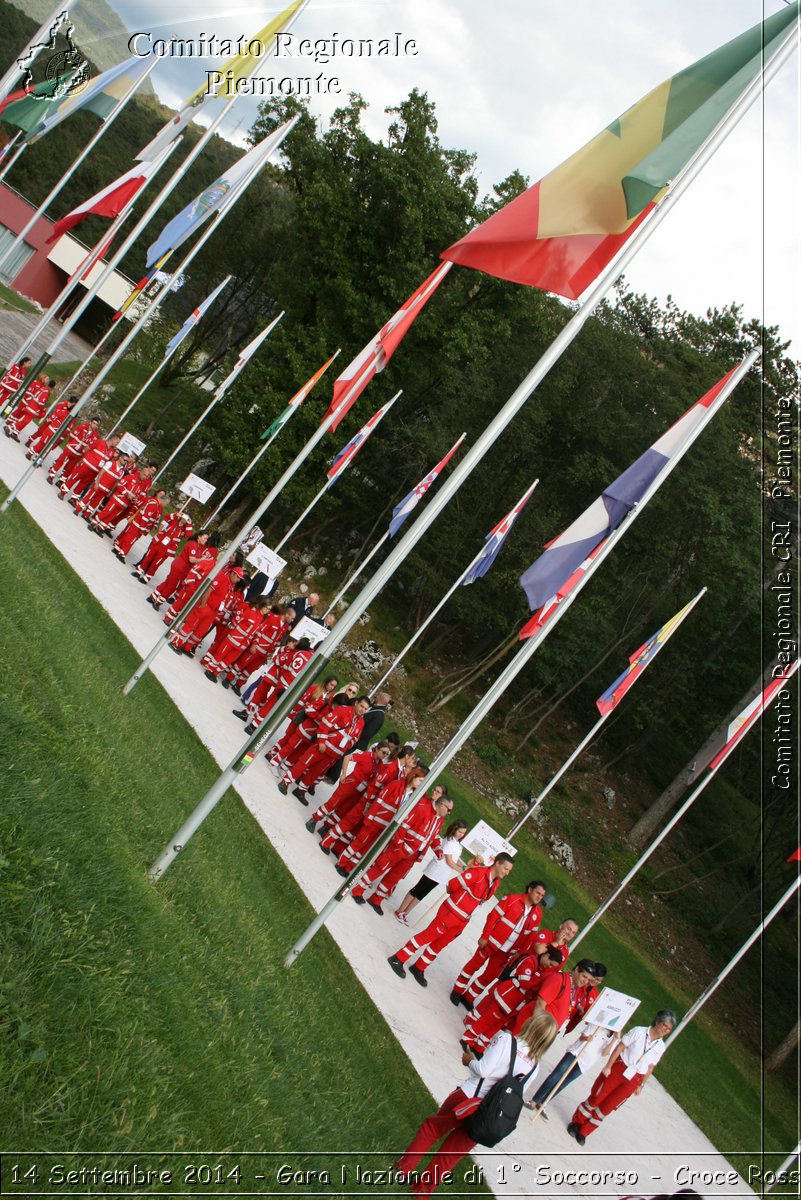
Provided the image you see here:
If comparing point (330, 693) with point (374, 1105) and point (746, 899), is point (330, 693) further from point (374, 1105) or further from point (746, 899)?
point (746, 899)

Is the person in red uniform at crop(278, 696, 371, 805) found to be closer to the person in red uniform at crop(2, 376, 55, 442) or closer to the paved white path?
the paved white path

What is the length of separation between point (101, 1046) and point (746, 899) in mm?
28429

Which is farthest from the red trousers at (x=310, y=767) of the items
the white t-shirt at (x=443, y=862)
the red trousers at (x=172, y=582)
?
the red trousers at (x=172, y=582)

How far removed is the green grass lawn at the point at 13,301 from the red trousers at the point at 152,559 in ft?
109

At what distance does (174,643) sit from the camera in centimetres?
1734

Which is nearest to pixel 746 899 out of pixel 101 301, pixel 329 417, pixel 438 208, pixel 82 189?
pixel 329 417

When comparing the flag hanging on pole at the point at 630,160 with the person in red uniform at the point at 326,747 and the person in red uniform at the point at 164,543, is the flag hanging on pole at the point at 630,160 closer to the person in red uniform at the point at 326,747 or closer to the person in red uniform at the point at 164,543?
the person in red uniform at the point at 326,747

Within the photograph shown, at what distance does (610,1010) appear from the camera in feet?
33.7

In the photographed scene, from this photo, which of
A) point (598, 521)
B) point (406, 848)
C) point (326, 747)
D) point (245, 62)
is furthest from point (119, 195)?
point (406, 848)

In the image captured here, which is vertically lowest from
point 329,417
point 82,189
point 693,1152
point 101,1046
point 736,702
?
point 693,1152

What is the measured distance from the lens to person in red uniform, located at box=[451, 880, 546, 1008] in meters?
11.5

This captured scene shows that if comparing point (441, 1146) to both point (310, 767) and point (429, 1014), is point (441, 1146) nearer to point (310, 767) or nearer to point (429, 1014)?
point (429, 1014)

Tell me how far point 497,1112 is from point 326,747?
8.21 meters

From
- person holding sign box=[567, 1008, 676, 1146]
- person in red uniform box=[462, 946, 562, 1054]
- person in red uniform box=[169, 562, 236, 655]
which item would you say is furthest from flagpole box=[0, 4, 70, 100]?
person holding sign box=[567, 1008, 676, 1146]
